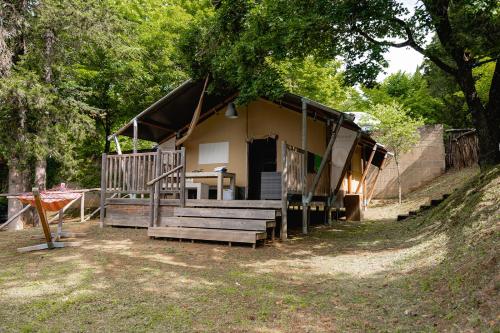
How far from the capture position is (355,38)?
8195 mm

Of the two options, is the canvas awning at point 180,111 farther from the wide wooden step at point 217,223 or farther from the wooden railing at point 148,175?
the wide wooden step at point 217,223

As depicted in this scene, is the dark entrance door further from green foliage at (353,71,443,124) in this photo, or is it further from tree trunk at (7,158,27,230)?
green foliage at (353,71,443,124)

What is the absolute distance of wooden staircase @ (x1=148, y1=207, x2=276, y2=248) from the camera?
694cm

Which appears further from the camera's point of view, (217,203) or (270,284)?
(217,203)

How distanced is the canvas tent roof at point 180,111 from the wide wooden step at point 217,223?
3.73 m

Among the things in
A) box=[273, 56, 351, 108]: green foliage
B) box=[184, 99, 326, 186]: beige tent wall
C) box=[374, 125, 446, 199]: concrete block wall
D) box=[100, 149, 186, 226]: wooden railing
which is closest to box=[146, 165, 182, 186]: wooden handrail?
box=[100, 149, 186, 226]: wooden railing

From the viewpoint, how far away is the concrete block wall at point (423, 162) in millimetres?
17688

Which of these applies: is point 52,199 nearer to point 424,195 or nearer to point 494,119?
point 494,119

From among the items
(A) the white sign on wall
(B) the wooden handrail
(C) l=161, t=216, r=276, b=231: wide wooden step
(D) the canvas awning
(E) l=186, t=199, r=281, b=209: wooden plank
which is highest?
(D) the canvas awning

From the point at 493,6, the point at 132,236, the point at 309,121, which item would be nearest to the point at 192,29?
the point at 309,121

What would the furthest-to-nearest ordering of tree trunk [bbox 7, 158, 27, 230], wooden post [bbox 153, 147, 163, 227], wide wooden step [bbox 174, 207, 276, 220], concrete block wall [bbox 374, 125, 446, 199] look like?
concrete block wall [bbox 374, 125, 446, 199] → tree trunk [bbox 7, 158, 27, 230] → wooden post [bbox 153, 147, 163, 227] → wide wooden step [bbox 174, 207, 276, 220]

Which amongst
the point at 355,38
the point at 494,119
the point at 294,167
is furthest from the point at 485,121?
the point at 294,167

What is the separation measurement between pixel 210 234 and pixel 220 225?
35 cm

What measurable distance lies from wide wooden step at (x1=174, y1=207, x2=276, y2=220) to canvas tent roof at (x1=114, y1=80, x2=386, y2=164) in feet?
11.2
